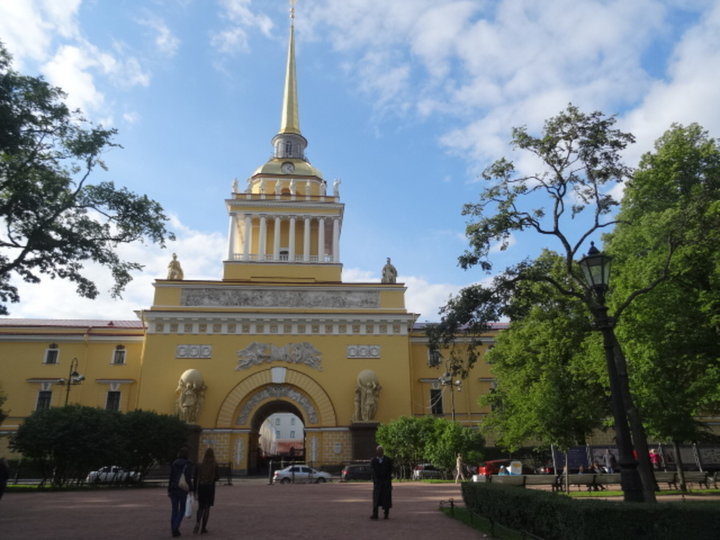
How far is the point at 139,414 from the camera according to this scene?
2402 cm

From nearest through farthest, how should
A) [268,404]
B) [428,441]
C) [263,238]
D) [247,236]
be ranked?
1. [428,441]
2. [268,404]
3. [247,236]
4. [263,238]

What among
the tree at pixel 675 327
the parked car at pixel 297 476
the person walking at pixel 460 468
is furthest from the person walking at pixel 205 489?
the parked car at pixel 297 476

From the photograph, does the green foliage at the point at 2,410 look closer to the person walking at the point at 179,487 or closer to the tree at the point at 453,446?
the tree at the point at 453,446

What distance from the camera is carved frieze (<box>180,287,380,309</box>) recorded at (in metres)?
33.2

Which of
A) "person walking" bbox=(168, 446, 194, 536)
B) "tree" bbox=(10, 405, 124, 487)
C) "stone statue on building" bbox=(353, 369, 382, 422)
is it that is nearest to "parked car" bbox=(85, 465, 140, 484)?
"tree" bbox=(10, 405, 124, 487)

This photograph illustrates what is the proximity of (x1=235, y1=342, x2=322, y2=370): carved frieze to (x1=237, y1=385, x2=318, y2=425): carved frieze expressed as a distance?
5.31ft

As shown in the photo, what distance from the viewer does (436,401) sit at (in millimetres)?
34250

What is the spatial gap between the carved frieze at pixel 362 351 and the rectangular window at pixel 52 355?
18.1 meters

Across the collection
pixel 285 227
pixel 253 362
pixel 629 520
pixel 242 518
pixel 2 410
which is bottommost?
pixel 242 518

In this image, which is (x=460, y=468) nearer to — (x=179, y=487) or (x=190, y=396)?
(x=179, y=487)

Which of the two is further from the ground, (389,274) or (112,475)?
(389,274)

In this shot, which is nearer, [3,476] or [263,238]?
[3,476]

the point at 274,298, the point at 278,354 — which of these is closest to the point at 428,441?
the point at 278,354

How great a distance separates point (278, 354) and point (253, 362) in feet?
4.96
